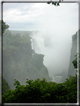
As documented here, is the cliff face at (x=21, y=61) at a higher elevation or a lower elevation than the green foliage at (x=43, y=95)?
higher

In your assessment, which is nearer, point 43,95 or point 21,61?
point 43,95

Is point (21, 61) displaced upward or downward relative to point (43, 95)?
upward

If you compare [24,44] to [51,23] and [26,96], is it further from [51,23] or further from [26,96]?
[26,96]

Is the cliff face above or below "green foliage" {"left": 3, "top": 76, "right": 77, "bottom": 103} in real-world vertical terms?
above

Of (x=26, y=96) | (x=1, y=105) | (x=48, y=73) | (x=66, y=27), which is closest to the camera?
(x=1, y=105)

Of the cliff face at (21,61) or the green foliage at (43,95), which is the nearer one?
the green foliage at (43,95)

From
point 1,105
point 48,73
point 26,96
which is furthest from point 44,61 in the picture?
point 1,105

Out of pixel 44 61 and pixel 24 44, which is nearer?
pixel 44 61

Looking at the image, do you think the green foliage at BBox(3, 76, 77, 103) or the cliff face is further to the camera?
the cliff face
